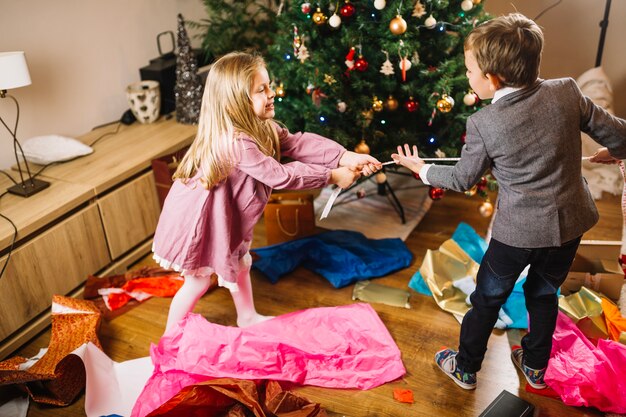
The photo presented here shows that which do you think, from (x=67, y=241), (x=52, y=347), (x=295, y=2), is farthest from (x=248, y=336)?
(x=295, y=2)

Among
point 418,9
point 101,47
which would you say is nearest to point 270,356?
point 418,9

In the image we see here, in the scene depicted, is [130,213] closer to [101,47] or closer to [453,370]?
[101,47]

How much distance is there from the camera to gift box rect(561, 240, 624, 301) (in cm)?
222

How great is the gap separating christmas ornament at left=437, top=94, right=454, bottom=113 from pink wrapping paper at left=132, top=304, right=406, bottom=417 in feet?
3.16

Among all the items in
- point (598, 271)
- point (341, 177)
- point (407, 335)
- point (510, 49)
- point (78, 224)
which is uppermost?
point (510, 49)

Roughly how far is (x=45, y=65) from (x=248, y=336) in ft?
5.57

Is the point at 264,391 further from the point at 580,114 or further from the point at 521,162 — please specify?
the point at 580,114

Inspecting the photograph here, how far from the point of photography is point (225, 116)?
179 cm

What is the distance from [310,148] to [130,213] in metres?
1.07

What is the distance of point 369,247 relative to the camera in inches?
104

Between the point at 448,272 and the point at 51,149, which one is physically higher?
the point at 51,149

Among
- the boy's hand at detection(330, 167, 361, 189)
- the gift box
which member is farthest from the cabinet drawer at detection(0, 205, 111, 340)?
the gift box

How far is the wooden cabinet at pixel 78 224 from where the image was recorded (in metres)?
2.15

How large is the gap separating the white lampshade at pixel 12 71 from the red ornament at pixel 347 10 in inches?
50.9
